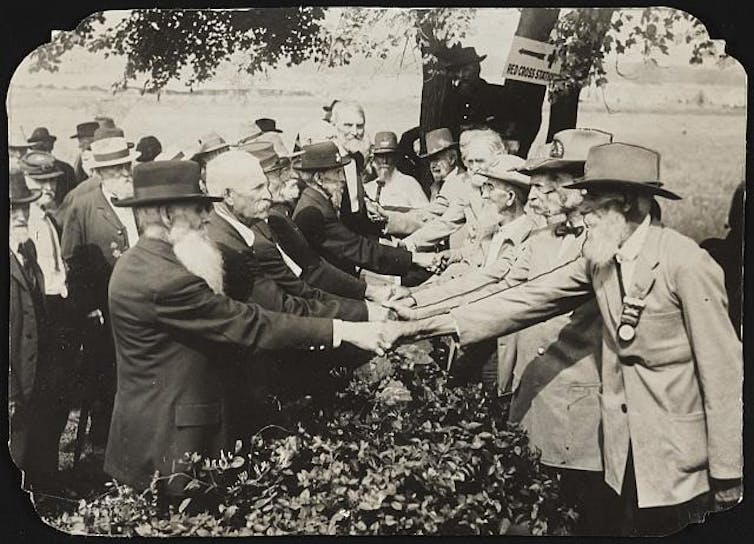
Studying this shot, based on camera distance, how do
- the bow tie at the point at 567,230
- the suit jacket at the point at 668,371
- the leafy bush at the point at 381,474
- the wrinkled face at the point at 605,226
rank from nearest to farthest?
the suit jacket at the point at 668,371
the wrinkled face at the point at 605,226
the bow tie at the point at 567,230
the leafy bush at the point at 381,474

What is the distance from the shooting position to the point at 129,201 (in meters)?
6.36

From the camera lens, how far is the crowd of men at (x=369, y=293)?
6.21m

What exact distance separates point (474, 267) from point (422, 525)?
1439 millimetres

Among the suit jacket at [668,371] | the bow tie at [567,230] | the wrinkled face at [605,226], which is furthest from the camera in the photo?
the bow tie at [567,230]

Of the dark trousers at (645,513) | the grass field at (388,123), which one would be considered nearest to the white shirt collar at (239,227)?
the grass field at (388,123)

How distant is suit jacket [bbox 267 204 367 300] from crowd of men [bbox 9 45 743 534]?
0.04ft

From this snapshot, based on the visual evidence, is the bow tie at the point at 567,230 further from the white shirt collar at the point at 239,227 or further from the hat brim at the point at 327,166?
the white shirt collar at the point at 239,227

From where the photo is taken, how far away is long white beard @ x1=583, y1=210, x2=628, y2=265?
20.4 feet

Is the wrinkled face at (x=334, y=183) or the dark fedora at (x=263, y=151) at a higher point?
the dark fedora at (x=263, y=151)

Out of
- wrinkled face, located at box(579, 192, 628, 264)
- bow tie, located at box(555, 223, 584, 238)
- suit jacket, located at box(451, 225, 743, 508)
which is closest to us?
suit jacket, located at box(451, 225, 743, 508)

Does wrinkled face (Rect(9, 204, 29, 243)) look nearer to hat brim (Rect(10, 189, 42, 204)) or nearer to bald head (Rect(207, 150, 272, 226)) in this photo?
hat brim (Rect(10, 189, 42, 204))

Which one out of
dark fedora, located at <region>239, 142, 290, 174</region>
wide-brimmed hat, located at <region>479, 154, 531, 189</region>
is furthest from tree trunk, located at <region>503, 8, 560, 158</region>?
dark fedora, located at <region>239, 142, 290, 174</region>

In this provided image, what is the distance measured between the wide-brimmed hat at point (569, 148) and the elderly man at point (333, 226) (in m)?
0.82

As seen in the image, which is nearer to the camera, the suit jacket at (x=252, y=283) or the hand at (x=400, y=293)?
the suit jacket at (x=252, y=283)
